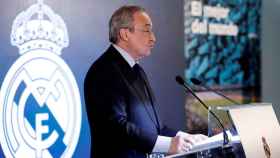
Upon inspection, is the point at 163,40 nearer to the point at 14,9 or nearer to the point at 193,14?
the point at 193,14

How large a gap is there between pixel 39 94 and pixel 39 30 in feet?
1.32

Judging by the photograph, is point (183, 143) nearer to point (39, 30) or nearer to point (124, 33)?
point (124, 33)

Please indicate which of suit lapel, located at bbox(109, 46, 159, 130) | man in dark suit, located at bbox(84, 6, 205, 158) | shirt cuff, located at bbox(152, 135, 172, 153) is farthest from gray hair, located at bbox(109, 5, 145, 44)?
shirt cuff, located at bbox(152, 135, 172, 153)

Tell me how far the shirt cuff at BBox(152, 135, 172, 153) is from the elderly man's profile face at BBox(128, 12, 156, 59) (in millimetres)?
532

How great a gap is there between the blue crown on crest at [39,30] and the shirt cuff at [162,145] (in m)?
1.16

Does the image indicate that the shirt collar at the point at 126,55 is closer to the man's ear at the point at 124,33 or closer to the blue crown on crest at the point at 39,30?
the man's ear at the point at 124,33

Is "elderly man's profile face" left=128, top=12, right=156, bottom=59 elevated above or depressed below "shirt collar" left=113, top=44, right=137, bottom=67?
above

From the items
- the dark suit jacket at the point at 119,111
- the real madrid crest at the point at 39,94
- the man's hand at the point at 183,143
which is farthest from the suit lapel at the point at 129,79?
the real madrid crest at the point at 39,94

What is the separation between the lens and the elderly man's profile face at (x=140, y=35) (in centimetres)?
266

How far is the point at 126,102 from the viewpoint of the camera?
8.34 ft

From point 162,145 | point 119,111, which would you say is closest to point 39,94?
point 119,111

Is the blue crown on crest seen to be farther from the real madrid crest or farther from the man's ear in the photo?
the man's ear

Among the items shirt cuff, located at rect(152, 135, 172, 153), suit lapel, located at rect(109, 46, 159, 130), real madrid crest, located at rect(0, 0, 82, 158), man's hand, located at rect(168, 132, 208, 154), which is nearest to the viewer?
man's hand, located at rect(168, 132, 208, 154)

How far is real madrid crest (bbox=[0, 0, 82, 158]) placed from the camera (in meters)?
3.04
